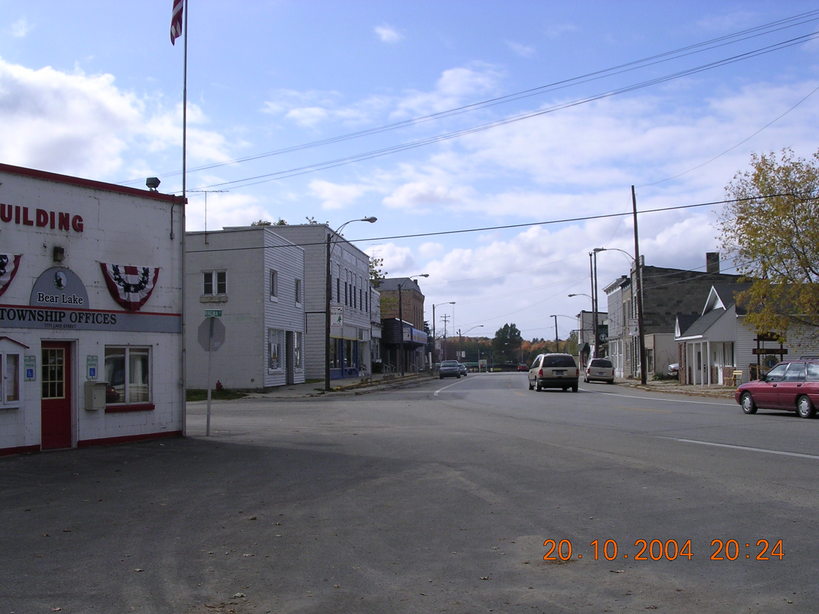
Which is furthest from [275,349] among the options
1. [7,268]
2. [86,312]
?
[7,268]

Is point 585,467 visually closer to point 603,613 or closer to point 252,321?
point 603,613

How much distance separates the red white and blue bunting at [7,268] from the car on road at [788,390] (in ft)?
62.1

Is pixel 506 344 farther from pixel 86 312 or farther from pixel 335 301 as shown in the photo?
pixel 86 312

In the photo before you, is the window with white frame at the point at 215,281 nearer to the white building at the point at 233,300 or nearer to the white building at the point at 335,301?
the white building at the point at 233,300

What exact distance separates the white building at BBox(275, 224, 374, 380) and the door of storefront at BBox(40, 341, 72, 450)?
90.7 feet

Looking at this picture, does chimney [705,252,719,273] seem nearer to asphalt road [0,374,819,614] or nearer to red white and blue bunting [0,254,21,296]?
asphalt road [0,374,819,614]

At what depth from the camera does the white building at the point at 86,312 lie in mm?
14461

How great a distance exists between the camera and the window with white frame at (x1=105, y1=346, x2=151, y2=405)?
16.3 metres

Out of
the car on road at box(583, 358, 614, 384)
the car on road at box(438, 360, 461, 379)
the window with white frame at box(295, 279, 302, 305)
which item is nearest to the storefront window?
the window with white frame at box(295, 279, 302, 305)

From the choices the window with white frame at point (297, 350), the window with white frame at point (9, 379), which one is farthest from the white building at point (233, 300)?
the window with white frame at point (9, 379)

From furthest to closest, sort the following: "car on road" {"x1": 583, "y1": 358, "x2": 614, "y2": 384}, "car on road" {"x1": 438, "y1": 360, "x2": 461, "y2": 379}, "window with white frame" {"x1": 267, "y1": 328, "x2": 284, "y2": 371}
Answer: "car on road" {"x1": 438, "y1": 360, "x2": 461, "y2": 379} < "car on road" {"x1": 583, "y1": 358, "x2": 614, "y2": 384} < "window with white frame" {"x1": 267, "y1": 328, "x2": 284, "y2": 371}

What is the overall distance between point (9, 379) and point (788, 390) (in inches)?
742

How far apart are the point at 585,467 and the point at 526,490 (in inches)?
82.4

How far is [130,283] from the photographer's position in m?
16.6
